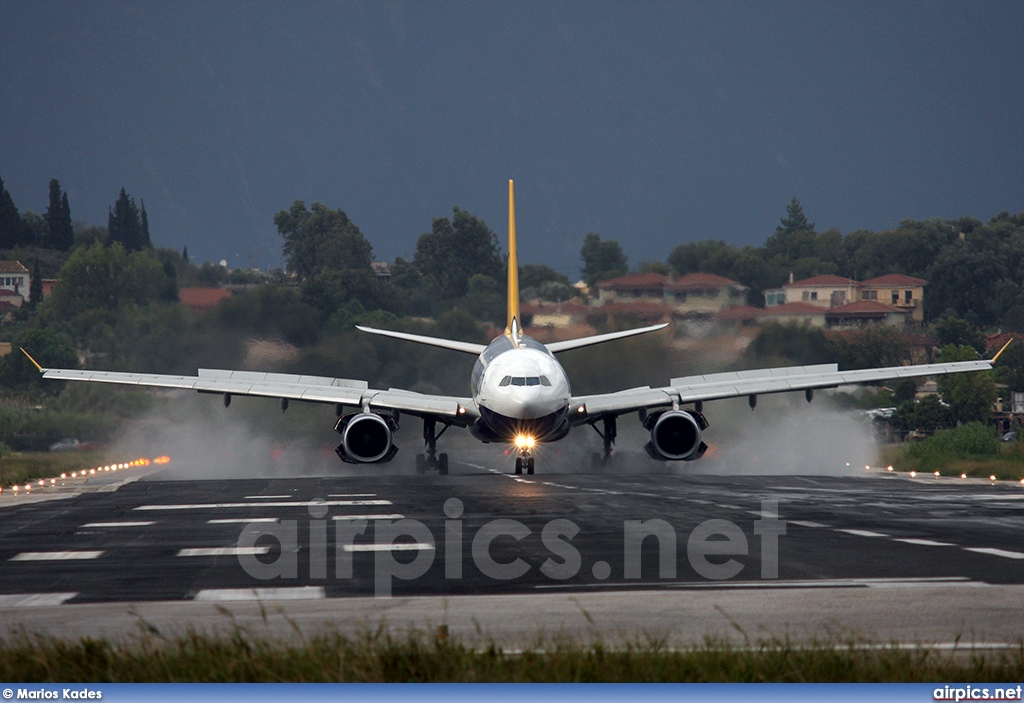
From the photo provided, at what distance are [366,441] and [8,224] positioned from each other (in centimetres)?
12148

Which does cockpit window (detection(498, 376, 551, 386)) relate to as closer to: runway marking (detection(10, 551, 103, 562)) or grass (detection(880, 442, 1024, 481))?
grass (detection(880, 442, 1024, 481))

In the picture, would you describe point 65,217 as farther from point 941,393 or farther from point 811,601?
point 811,601

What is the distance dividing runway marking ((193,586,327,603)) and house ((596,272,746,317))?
53.5 m

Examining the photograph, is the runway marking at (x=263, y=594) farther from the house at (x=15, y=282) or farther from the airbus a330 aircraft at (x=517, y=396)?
the house at (x=15, y=282)

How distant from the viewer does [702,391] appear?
47.7 metres

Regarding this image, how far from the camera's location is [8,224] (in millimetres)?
151875

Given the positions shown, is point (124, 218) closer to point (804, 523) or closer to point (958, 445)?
point (958, 445)

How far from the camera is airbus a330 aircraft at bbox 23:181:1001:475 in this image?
40969mm

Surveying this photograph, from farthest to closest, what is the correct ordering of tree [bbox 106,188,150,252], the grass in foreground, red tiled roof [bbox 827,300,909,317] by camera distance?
tree [bbox 106,188,150,252] → red tiled roof [bbox 827,300,909,317] → the grass in foreground

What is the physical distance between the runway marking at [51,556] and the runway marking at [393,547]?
11.0ft

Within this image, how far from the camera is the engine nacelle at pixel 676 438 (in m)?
42.9

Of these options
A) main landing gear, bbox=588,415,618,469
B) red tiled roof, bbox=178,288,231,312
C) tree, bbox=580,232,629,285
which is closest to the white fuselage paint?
main landing gear, bbox=588,415,618,469

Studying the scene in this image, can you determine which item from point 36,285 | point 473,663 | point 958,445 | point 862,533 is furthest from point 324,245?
point 473,663

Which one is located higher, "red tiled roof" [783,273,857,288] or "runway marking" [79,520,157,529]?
"red tiled roof" [783,273,857,288]
